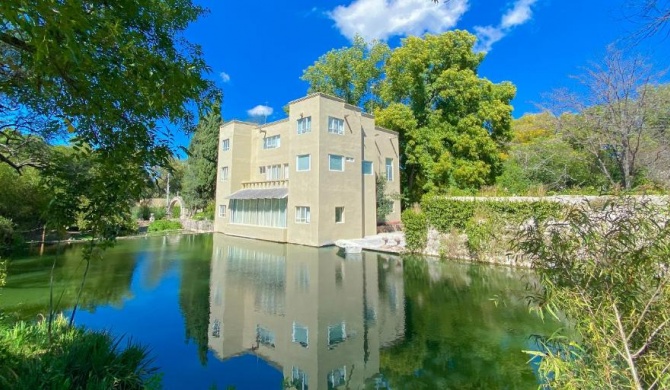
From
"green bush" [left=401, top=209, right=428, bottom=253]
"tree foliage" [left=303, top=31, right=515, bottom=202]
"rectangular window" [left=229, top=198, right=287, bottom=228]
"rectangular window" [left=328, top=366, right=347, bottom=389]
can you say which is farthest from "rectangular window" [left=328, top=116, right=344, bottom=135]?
"rectangular window" [left=328, top=366, right=347, bottom=389]

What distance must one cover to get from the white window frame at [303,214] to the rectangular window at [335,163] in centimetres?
292

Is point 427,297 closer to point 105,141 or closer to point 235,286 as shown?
point 235,286

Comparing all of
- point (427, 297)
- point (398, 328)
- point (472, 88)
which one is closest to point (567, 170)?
point (472, 88)

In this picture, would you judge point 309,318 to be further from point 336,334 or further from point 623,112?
point 623,112

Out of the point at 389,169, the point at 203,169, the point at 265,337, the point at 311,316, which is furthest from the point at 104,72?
the point at 203,169

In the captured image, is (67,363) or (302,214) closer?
(67,363)

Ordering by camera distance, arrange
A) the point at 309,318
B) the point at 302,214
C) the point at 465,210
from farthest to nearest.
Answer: the point at 302,214
the point at 465,210
the point at 309,318

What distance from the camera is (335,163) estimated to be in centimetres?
2072

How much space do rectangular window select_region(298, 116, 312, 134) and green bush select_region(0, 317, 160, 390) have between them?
1663 cm

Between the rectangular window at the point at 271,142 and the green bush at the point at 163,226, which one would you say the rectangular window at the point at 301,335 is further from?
the green bush at the point at 163,226

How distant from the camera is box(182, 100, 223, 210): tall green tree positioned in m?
33.2

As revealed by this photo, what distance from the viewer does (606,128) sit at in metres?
15.8

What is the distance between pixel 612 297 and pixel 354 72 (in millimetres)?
32112

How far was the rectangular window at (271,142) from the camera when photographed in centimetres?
2548
